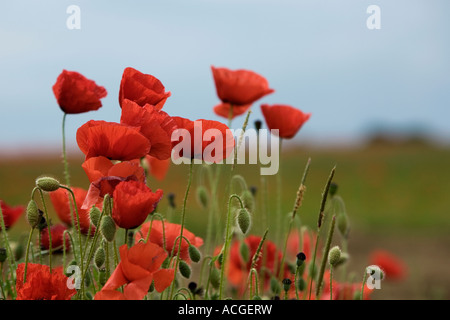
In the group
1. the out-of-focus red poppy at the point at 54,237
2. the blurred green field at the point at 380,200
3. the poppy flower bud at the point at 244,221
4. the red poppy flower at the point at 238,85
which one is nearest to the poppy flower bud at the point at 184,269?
the poppy flower bud at the point at 244,221

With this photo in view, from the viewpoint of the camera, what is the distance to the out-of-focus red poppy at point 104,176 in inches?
38.2

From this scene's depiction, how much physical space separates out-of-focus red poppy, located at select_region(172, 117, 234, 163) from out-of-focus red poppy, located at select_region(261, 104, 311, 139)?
15.9 inches

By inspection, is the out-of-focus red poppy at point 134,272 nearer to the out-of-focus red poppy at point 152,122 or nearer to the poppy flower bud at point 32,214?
the out-of-focus red poppy at point 152,122

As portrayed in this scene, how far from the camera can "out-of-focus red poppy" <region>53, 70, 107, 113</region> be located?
1.30 meters

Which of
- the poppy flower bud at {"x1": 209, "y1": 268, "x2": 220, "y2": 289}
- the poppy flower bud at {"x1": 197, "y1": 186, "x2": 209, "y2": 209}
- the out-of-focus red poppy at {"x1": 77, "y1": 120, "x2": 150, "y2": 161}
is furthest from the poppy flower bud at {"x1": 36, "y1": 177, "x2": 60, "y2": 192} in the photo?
the poppy flower bud at {"x1": 197, "y1": 186, "x2": 209, "y2": 209}

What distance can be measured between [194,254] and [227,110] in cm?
55

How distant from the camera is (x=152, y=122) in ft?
3.28

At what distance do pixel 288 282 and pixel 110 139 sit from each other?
17.2 inches

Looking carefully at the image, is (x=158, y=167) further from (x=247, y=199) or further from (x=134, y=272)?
(x=134, y=272)

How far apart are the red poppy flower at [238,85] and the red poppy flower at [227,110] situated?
0.05 meters

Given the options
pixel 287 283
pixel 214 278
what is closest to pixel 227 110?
pixel 214 278

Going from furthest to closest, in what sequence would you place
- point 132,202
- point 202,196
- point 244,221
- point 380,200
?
point 380,200, point 202,196, point 244,221, point 132,202

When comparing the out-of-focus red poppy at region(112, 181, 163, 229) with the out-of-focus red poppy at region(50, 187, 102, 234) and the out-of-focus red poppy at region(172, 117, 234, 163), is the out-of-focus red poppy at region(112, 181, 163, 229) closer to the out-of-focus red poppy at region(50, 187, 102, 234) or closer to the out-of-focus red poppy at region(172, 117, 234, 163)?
the out-of-focus red poppy at region(172, 117, 234, 163)

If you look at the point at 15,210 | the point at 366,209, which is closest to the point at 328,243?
the point at 15,210
